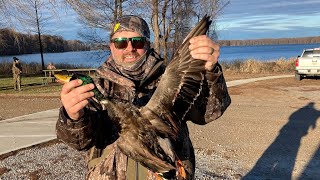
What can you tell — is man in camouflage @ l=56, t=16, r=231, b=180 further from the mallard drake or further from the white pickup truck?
the white pickup truck

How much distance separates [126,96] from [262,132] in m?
8.61

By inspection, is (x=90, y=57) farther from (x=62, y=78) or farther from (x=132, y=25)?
(x=62, y=78)

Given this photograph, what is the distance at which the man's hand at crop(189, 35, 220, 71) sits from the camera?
2334 millimetres

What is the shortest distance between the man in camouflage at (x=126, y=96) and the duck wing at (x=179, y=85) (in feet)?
0.18

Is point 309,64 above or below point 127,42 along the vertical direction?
below

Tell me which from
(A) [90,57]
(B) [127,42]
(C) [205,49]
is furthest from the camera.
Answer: (A) [90,57]

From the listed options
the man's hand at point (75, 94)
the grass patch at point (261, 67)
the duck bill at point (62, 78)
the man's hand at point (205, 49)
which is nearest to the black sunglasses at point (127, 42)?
the man's hand at point (205, 49)

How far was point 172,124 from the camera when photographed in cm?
248

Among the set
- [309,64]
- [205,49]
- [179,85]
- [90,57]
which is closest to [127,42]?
[179,85]

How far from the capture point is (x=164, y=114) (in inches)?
97.3

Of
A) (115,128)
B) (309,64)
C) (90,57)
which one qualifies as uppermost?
(115,128)

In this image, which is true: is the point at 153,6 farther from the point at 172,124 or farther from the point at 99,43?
the point at 172,124

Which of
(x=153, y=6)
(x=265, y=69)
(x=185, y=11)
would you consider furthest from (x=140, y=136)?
(x=265, y=69)

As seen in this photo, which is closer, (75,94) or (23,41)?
(75,94)
